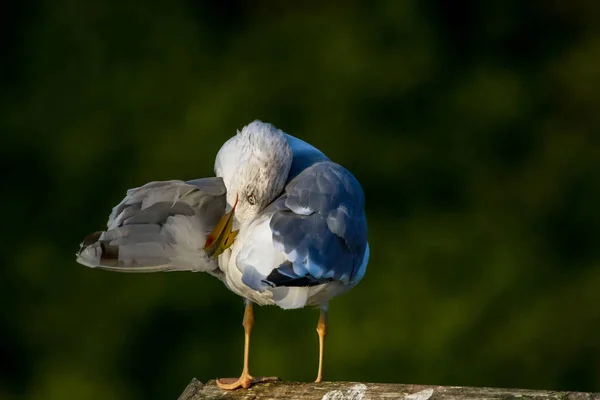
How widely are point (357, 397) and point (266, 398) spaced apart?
0.24 m

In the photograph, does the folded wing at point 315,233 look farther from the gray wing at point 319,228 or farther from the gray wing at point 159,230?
the gray wing at point 159,230

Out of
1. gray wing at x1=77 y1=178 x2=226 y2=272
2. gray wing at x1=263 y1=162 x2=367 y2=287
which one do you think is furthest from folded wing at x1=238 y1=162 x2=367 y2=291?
gray wing at x1=77 y1=178 x2=226 y2=272

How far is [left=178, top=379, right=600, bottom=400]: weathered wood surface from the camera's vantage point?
253 cm

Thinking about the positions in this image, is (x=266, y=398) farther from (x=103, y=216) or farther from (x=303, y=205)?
(x=103, y=216)

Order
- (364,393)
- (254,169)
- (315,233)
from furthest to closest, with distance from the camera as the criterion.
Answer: (254,169), (315,233), (364,393)

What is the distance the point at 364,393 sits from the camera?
8.62ft

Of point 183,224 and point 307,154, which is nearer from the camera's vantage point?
point 183,224

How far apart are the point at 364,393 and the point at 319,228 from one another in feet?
1.37

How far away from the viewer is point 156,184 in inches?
118

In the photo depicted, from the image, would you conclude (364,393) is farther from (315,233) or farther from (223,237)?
(223,237)

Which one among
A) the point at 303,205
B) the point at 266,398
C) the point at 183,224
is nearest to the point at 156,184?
the point at 183,224

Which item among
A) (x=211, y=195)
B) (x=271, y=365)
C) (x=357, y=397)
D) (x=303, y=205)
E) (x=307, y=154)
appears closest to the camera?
(x=357, y=397)

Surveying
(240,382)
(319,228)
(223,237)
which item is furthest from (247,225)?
(240,382)

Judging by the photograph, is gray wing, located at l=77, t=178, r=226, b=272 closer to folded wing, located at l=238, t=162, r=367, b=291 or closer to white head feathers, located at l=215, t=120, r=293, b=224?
white head feathers, located at l=215, t=120, r=293, b=224
